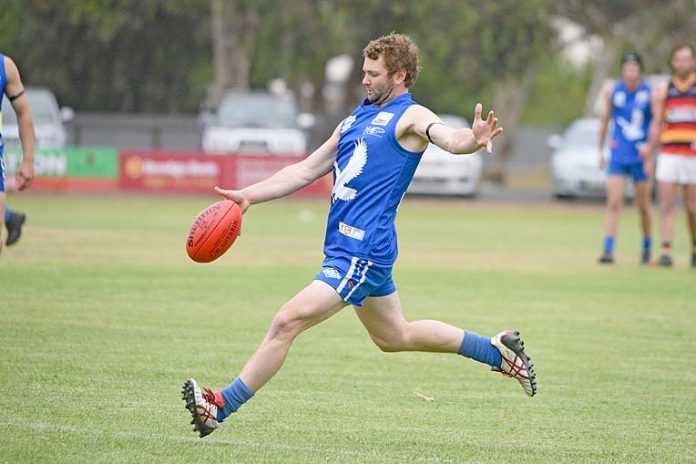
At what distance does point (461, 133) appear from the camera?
6387 millimetres

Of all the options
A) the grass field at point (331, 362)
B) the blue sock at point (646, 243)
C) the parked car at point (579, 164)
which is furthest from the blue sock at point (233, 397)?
the parked car at point (579, 164)

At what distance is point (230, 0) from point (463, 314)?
28582mm

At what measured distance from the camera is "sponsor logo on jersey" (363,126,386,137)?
6.71 m

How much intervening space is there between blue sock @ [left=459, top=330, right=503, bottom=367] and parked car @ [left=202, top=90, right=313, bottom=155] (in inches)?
881

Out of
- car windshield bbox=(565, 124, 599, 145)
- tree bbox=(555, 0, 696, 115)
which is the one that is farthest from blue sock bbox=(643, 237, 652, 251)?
tree bbox=(555, 0, 696, 115)

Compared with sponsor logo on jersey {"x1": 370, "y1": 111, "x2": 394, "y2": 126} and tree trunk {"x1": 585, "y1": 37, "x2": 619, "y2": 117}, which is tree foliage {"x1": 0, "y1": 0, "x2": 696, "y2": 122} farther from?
sponsor logo on jersey {"x1": 370, "y1": 111, "x2": 394, "y2": 126}

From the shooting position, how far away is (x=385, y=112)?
678 cm

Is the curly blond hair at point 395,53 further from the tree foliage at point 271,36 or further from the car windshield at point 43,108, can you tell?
the tree foliage at point 271,36

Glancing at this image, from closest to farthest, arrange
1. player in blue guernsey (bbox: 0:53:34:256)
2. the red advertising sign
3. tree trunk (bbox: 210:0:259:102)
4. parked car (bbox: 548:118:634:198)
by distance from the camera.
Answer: player in blue guernsey (bbox: 0:53:34:256) < the red advertising sign < parked car (bbox: 548:118:634:198) < tree trunk (bbox: 210:0:259:102)

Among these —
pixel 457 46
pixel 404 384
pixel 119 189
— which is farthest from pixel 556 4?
pixel 404 384

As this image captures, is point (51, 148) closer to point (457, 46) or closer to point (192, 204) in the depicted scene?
point (192, 204)

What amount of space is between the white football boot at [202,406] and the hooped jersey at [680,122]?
10.0m

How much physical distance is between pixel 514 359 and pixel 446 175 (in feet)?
74.3

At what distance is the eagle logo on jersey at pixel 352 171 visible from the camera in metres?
6.72
